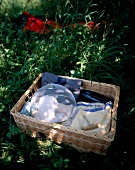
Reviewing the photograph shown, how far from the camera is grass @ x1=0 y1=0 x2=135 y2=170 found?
2.02 meters

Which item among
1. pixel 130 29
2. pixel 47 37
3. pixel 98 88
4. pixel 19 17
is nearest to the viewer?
pixel 98 88

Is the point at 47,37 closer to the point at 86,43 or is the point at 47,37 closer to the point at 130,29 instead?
the point at 86,43

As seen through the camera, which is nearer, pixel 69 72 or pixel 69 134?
pixel 69 134

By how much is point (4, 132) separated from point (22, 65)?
48.1 inches

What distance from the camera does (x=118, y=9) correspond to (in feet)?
10.1

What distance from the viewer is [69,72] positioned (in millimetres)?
3002

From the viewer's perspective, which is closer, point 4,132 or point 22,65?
point 4,132

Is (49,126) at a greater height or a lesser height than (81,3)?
lesser

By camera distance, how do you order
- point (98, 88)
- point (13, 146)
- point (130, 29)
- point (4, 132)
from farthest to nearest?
1. point (130, 29)
2. point (98, 88)
3. point (4, 132)
4. point (13, 146)

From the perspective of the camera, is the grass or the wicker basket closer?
the wicker basket

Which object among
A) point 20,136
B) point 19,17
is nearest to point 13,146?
point 20,136

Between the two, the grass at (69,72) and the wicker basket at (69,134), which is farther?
the grass at (69,72)

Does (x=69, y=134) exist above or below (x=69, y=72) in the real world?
below

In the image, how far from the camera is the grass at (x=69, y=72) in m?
2.02
